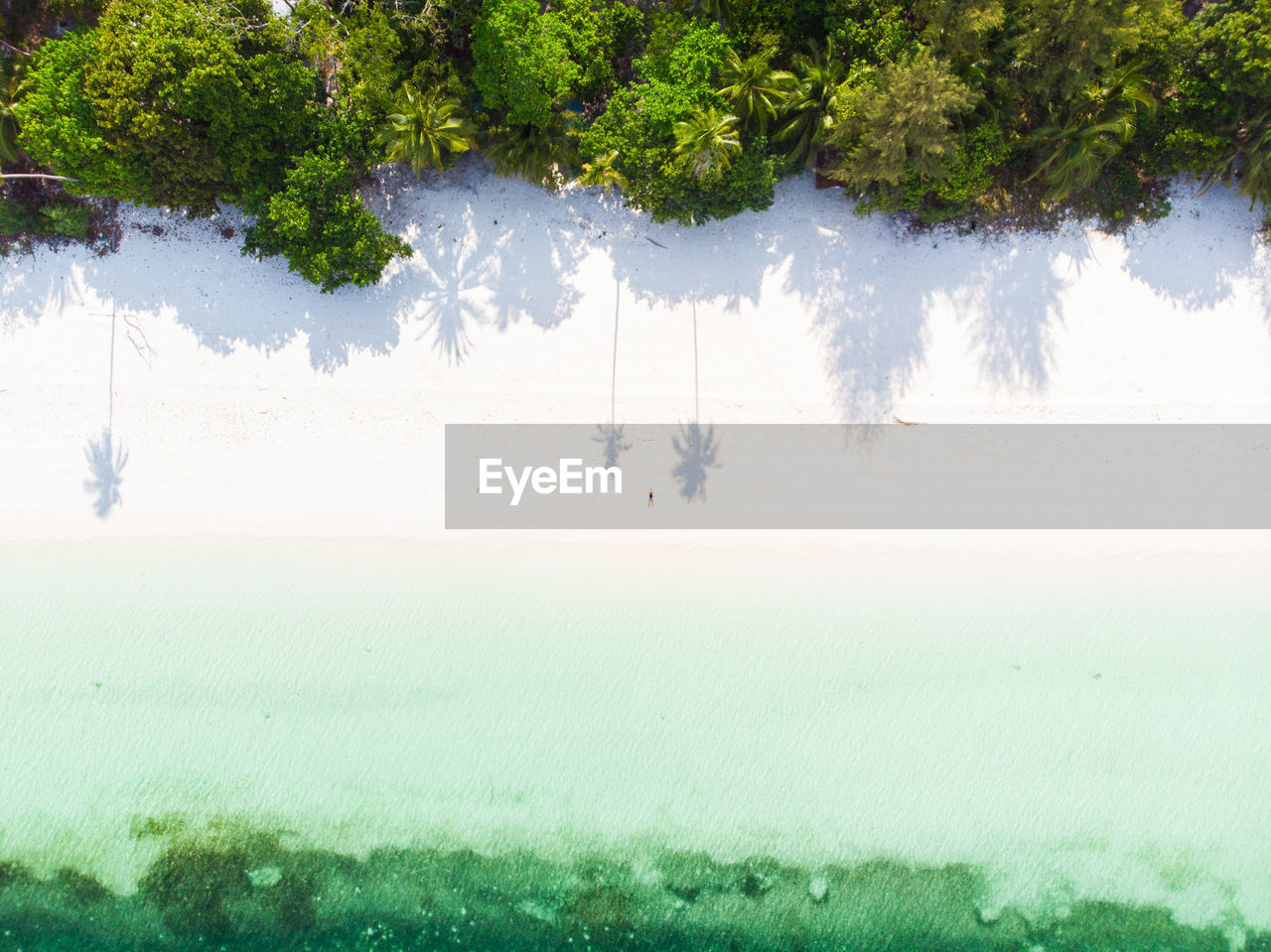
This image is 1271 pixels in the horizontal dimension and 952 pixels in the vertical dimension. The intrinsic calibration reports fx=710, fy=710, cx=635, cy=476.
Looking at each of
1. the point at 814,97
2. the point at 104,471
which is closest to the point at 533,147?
the point at 814,97

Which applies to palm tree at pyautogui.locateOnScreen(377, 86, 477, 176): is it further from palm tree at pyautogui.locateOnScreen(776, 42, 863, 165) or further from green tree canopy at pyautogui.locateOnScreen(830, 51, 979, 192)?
green tree canopy at pyautogui.locateOnScreen(830, 51, 979, 192)

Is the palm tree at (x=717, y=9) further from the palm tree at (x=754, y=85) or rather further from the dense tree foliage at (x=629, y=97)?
the palm tree at (x=754, y=85)

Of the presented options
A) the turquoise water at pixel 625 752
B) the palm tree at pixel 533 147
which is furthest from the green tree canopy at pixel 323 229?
the turquoise water at pixel 625 752

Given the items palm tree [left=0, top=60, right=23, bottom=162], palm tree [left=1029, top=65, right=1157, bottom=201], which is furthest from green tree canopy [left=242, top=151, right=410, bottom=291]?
palm tree [left=1029, top=65, right=1157, bottom=201]

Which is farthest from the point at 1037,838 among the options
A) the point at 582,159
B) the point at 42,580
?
the point at 42,580

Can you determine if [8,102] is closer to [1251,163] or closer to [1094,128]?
[1094,128]

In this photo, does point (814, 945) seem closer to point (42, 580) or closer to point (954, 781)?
point (954, 781)

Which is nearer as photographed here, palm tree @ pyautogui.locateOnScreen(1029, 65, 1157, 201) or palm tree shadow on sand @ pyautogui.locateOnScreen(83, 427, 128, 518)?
palm tree @ pyautogui.locateOnScreen(1029, 65, 1157, 201)
